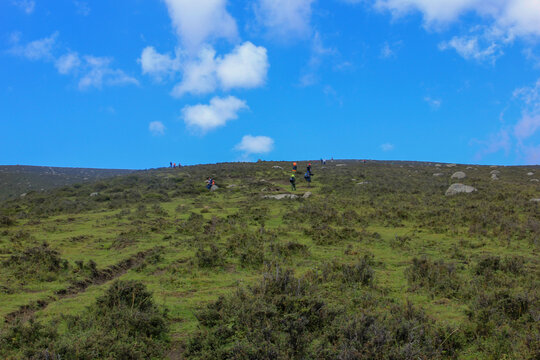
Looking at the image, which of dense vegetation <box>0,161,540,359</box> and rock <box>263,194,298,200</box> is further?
rock <box>263,194,298,200</box>

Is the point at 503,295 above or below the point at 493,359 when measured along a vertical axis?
above

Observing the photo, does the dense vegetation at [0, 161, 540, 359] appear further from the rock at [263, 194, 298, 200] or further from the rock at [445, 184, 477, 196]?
the rock at [263, 194, 298, 200]

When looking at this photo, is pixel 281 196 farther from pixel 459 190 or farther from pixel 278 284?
pixel 278 284

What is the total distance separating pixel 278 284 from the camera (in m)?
8.03

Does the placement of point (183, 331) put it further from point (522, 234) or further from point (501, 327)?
point (522, 234)

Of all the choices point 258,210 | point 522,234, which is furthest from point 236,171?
point 522,234

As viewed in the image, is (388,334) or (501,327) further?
(501,327)

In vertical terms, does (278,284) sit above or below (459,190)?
below

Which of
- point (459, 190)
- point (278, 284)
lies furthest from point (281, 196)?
point (278, 284)

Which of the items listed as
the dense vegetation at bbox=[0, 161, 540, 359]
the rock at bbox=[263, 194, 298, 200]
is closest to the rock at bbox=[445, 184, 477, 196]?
the dense vegetation at bbox=[0, 161, 540, 359]

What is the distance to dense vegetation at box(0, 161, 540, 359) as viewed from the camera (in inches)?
244

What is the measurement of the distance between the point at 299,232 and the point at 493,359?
40.0 feet

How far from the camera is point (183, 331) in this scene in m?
7.28

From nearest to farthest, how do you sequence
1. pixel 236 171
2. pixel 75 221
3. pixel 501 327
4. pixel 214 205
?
pixel 501 327, pixel 75 221, pixel 214 205, pixel 236 171
